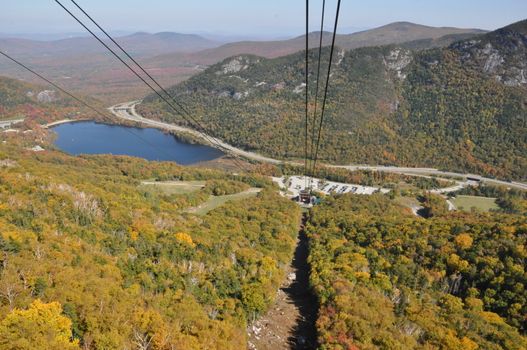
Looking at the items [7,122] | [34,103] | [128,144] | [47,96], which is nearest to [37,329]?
[128,144]

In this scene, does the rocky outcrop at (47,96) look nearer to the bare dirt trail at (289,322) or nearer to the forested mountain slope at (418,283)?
the forested mountain slope at (418,283)

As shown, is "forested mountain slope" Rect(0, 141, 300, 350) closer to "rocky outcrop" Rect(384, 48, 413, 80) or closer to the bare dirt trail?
the bare dirt trail

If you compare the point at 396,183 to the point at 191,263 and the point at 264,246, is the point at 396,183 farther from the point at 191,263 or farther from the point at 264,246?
the point at 191,263

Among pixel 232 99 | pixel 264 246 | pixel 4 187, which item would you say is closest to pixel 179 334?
pixel 264 246

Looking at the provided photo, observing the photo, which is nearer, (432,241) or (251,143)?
(432,241)

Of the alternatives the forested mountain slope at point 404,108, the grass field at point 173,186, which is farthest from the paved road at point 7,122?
the grass field at point 173,186

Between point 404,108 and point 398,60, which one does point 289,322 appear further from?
point 398,60

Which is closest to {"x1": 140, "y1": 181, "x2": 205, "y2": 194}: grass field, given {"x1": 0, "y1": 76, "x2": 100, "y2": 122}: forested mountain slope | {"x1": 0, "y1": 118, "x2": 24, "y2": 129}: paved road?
{"x1": 0, "y1": 118, "x2": 24, "y2": 129}: paved road
